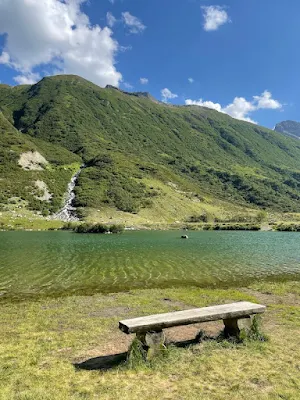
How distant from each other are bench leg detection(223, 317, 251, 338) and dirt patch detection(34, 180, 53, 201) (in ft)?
528

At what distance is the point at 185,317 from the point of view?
1225cm

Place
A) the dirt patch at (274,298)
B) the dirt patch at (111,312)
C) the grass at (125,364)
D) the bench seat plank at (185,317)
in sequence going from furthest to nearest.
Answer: the dirt patch at (274,298) → the dirt patch at (111,312) → the bench seat plank at (185,317) → the grass at (125,364)

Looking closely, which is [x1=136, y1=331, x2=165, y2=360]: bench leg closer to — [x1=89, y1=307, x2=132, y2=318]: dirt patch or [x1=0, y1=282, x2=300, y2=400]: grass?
[x1=0, y1=282, x2=300, y2=400]: grass

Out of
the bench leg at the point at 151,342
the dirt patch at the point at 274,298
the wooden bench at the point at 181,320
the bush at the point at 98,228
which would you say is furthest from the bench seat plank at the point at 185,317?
the bush at the point at 98,228

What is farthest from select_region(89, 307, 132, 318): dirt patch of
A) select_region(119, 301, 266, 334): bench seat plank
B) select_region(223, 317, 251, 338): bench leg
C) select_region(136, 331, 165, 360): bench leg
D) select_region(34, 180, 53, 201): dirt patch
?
select_region(34, 180, 53, 201): dirt patch

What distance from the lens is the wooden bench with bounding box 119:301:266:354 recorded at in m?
11.4

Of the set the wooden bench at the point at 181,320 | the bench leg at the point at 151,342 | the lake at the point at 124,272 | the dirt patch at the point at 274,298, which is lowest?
the lake at the point at 124,272

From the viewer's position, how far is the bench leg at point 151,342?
11344mm

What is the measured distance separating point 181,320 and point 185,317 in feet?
0.88

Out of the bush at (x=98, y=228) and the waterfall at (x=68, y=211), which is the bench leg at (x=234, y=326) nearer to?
the bush at (x=98, y=228)

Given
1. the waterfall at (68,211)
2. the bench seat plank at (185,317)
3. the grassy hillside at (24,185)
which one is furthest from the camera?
the grassy hillside at (24,185)

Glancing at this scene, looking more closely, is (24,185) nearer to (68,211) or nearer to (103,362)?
(68,211)

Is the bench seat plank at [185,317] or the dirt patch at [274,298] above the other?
the bench seat plank at [185,317]

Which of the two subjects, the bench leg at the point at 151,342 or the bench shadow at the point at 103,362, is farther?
the bench leg at the point at 151,342
